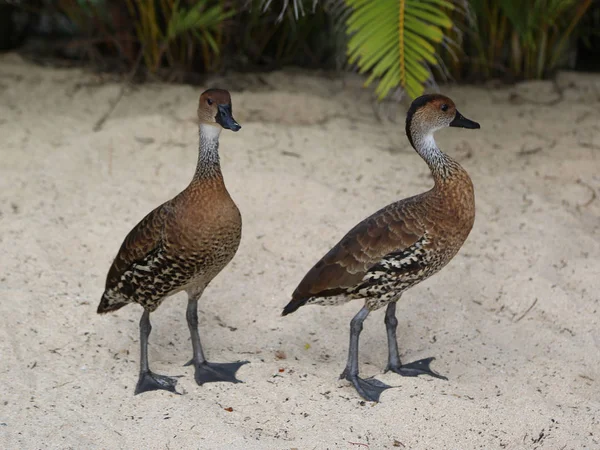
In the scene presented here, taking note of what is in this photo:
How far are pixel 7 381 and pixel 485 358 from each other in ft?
8.32

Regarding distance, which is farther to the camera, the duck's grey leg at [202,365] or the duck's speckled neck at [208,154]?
the duck's grey leg at [202,365]

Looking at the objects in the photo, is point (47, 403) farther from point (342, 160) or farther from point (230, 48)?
point (230, 48)

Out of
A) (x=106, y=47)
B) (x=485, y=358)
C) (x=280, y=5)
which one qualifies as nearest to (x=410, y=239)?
(x=485, y=358)

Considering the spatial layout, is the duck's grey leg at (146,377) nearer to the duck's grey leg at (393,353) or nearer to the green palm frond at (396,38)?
the duck's grey leg at (393,353)

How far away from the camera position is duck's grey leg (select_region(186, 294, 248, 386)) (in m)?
4.84

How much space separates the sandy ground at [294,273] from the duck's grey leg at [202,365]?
0.06 metres

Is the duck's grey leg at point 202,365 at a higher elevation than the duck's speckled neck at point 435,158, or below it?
below

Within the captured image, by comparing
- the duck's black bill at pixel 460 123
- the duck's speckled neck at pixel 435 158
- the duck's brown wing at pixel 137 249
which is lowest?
the duck's brown wing at pixel 137 249

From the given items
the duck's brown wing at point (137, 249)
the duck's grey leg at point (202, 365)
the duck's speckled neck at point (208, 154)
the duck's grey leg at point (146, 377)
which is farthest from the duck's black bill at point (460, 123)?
the duck's grey leg at point (146, 377)

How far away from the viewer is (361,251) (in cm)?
464

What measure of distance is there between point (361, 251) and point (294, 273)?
1205 mm

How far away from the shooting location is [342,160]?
6.78m

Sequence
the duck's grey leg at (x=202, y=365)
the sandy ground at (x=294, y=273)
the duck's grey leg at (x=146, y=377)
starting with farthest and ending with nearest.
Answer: the duck's grey leg at (x=202, y=365) → the duck's grey leg at (x=146, y=377) → the sandy ground at (x=294, y=273)

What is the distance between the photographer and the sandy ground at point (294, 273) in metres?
4.45
